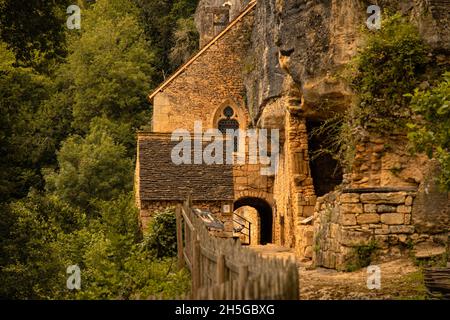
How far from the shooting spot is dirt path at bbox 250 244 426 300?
1282 centimetres

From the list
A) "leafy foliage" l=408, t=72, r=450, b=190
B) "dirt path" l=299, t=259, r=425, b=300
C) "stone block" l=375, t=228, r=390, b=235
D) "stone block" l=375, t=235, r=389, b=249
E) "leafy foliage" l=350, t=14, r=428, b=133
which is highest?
"leafy foliage" l=350, t=14, r=428, b=133

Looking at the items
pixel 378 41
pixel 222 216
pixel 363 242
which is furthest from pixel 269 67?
pixel 363 242

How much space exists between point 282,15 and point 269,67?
7.02 m

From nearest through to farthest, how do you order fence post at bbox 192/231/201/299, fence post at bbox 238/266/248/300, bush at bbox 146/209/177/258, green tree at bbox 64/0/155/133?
fence post at bbox 238/266/248/300, fence post at bbox 192/231/201/299, bush at bbox 146/209/177/258, green tree at bbox 64/0/155/133

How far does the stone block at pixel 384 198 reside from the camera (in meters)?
16.2

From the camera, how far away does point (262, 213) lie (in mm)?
34312

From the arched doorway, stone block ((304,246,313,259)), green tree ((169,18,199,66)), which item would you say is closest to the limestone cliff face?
stone block ((304,246,313,259))

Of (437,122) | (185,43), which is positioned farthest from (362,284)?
(185,43)

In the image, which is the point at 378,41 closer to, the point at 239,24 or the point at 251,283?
the point at 251,283

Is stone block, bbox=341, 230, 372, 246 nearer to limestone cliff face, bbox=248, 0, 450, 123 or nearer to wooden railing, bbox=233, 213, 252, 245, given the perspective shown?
limestone cliff face, bbox=248, 0, 450, 123

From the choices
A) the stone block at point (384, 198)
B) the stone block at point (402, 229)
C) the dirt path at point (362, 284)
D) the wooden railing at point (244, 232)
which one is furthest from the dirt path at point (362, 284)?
the wooden railing at point (244, 232)

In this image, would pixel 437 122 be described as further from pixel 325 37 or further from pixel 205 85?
pixel 205 85

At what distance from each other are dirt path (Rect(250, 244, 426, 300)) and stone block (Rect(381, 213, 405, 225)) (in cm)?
73

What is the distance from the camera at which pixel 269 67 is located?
30.8m
